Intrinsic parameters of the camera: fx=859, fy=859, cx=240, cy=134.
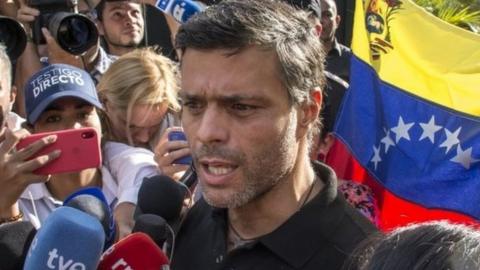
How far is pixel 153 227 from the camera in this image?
5.65 feet

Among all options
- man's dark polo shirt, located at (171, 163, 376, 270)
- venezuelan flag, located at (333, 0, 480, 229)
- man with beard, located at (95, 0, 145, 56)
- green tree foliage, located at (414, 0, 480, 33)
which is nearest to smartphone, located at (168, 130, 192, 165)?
man's dark polo shirt, located at (171, 163, 376, 270)

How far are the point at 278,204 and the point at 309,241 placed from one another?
0.11m

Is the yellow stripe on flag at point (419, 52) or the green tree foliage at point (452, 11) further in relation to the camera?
the green tree foliage at point (452, 11)

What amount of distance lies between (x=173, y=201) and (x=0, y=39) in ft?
5.06

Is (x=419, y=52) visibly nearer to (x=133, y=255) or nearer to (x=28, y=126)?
(x=28, y=126)

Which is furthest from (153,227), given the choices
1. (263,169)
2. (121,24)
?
(121,24)

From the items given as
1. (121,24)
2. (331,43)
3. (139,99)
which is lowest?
(331,43)

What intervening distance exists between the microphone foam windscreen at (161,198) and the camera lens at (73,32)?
1648mm

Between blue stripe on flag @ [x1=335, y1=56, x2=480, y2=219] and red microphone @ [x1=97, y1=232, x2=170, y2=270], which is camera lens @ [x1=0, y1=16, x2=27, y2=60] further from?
red microphone @ [x1=97, y1=232, x2=170, y2=270]

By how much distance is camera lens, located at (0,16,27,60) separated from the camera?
317 centimetres

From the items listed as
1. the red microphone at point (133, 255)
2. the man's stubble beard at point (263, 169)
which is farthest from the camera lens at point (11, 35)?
the red microphone at point (133, 255)

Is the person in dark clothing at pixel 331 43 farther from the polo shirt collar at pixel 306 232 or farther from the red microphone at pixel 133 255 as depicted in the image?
the red microphone at pixel 133 255

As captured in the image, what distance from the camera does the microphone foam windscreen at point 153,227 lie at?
1718mm

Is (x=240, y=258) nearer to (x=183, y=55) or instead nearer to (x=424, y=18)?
(x=183, y=55)
